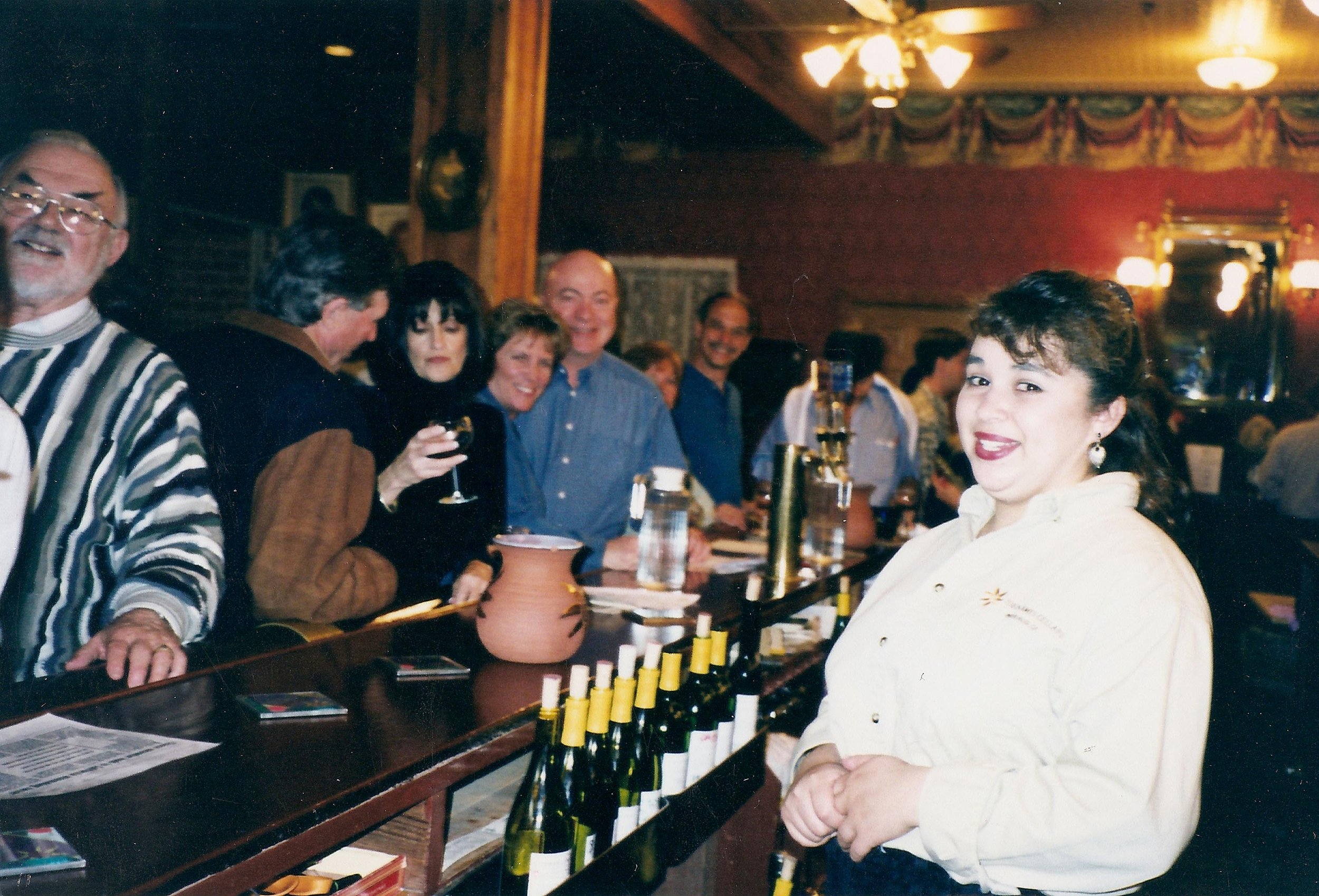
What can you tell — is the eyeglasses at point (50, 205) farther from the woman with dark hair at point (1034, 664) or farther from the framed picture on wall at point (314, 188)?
the framed picture on wall at point (314, 188)

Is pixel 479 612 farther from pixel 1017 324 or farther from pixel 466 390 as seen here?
pixel 466 390

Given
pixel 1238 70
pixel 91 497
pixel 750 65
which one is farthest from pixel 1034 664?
pixel 750 65

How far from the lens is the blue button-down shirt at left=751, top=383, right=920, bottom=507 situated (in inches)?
202

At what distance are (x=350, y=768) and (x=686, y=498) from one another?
4.66 ft

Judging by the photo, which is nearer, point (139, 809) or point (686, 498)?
point (139, 809)

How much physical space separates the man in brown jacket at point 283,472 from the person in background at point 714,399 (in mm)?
2668

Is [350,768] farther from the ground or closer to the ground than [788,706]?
farther from the ground

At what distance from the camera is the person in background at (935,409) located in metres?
5.60

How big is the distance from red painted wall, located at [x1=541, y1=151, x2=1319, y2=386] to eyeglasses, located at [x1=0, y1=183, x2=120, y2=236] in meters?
6.65

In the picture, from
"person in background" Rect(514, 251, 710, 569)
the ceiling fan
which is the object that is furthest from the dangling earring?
the ceiling fan

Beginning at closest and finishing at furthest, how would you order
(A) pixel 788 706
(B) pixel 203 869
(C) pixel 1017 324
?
(B) pixel 203 869
(C) pixel 1017 324
(A) pixel 788 706

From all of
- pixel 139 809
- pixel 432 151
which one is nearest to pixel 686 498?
pixel 139 809

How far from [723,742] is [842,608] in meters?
0.91

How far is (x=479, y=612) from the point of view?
1722 mm
